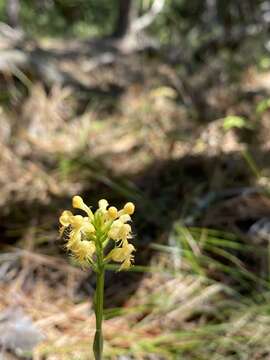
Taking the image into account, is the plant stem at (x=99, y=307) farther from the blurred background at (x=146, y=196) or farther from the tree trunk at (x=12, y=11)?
the tree trunk at (x=12, y=11)

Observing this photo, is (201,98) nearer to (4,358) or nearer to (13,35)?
(13,35)

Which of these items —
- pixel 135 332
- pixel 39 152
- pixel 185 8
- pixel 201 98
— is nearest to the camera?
pixel 135 332

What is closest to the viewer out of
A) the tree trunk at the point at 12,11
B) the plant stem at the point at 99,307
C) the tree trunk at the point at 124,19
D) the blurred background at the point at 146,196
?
the plant stem at the point at 99,307

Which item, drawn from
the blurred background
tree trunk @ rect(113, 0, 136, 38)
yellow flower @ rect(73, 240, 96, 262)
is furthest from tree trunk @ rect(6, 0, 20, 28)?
yellow flower @ rect(73, 240, 96, 262)

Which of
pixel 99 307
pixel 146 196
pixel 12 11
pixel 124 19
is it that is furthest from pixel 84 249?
pixel 124 19

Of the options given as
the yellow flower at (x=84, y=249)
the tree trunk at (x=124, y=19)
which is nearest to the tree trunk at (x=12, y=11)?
the tree trunk at (x=124, y=19)

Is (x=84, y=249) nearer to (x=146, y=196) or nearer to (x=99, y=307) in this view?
(x=99, y=307)

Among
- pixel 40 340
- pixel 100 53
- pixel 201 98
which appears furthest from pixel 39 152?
pixel 100 53

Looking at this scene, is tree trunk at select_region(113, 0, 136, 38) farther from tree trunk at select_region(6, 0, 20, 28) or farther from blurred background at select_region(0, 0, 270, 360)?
blurred background at select_region(0, 0, 270, 360)

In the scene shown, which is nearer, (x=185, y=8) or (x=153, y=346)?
(x=153, y=346)
